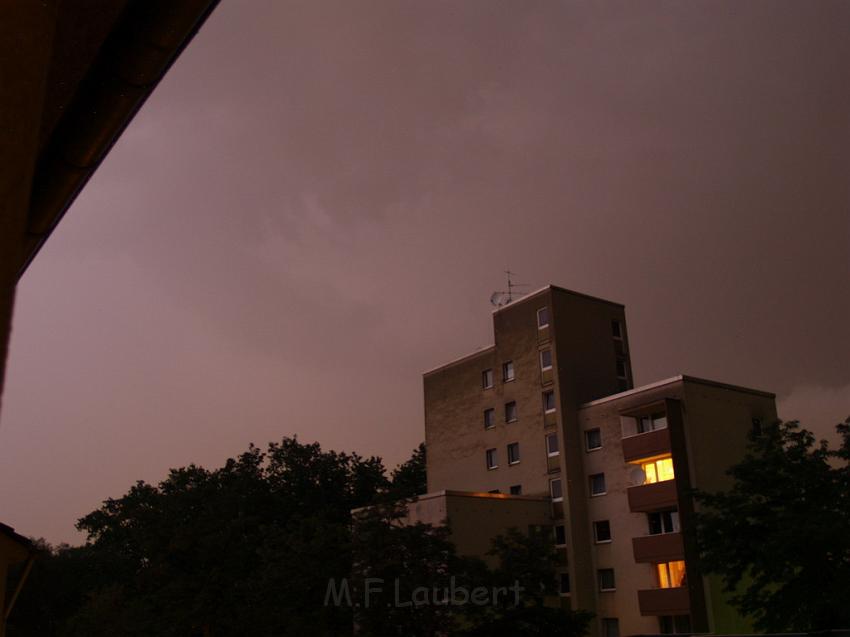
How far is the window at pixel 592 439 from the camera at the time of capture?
143 feet

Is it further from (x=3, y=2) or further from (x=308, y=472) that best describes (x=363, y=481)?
(x=3, y=2)

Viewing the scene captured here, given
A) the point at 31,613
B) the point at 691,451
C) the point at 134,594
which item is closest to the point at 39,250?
the point at 691,451

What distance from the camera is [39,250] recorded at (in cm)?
493

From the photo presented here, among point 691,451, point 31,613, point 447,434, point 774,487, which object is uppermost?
point 447,434

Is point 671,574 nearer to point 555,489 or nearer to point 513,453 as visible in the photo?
point 555,489

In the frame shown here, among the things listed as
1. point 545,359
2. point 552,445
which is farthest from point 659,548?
point 545,359

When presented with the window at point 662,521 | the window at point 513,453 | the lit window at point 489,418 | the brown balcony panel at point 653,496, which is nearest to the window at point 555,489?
the window at point 513,453

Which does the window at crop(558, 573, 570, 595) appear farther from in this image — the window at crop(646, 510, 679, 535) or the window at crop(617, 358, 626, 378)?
the window at crop(617, 358, 626, 378)

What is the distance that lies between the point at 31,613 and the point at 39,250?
2342 inches

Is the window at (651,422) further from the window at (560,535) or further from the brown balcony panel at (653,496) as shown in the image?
the window at (560,535)

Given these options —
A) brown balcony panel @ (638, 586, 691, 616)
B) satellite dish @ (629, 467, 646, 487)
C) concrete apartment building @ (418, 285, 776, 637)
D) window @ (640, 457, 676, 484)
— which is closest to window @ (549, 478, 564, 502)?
concrete apartment building @ (418, 285, 776, 637)

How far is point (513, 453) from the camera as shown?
4709 cm

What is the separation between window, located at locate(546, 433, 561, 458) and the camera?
44.2 m

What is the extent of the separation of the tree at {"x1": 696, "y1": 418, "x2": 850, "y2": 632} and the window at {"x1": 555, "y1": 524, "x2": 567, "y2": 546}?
431 inches
